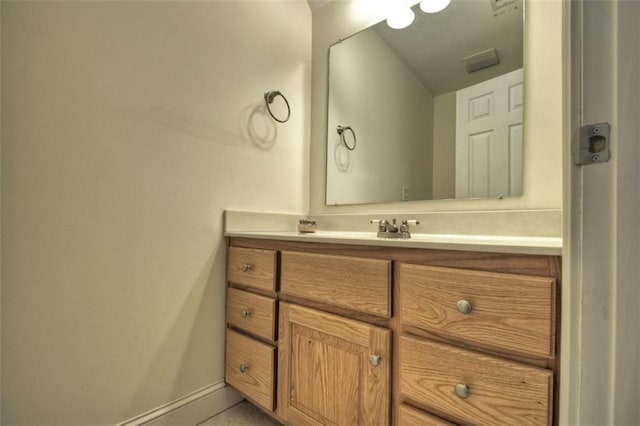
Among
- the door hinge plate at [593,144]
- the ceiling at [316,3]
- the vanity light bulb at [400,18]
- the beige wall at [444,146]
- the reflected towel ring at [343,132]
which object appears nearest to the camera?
the door hinge plate at [593,144]

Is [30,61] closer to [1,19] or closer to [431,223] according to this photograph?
[1,19]

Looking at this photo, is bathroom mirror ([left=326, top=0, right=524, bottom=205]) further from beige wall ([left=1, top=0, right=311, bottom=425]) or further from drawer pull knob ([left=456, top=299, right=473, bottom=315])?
drawer pull knob ([left=456, top=299, right=473, bottom=315])

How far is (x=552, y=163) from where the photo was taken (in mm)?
1029

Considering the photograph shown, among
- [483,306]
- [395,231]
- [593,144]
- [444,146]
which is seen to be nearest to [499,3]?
[444,146]

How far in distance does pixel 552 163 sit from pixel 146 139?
4.80 feet

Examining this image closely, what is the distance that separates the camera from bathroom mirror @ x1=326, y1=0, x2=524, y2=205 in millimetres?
1137

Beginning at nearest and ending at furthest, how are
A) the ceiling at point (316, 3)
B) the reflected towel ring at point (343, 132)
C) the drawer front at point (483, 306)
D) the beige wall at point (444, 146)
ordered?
the drawer front at point (483, 306)
the beige wall at point (444, 146)
the reflected towel ring at point (343, 132)
the ceiling at point (316, 3)

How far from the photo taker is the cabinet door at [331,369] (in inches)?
32.4

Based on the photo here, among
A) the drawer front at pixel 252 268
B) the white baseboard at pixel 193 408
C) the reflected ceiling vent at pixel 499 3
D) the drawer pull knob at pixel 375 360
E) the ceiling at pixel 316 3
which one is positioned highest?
the ceiling at pixel 316 3

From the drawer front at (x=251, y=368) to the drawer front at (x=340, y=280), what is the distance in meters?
0.28

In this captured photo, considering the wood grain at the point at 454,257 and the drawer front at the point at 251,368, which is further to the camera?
the drawer front at the point at 251,368

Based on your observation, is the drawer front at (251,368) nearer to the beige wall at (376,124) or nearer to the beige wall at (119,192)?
the beige wall at (119,192)

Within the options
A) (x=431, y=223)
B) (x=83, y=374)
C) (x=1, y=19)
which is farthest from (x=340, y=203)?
(x=1, y=19)

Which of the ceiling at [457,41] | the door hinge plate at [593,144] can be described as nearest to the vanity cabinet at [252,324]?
the door hinge plate at [593,144]
